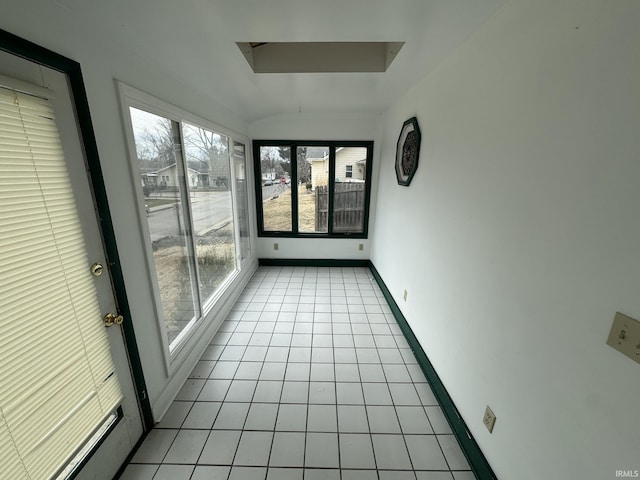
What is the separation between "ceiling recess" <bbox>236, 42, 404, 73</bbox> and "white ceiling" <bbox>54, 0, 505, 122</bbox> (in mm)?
129

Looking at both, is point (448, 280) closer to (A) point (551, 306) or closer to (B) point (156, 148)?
(A) point (551, 306)

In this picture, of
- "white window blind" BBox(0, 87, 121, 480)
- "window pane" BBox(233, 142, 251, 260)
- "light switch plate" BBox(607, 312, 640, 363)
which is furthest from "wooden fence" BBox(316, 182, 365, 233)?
"light switch plate" BBox(607, 312, 640, 363)

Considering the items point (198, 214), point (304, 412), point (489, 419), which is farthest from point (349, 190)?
point (489, 419)

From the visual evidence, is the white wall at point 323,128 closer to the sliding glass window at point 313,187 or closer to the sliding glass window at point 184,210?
the sliding glass window at point 313,187

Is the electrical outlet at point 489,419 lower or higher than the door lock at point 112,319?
lower

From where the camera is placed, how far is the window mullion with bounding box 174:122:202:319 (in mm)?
1922

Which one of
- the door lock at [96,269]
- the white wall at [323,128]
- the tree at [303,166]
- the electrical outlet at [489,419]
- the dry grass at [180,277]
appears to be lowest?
the electrical outlet at [489,419]

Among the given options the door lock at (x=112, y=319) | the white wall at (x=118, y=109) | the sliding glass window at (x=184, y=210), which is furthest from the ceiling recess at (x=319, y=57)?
the door lock at (x=112, y=319)

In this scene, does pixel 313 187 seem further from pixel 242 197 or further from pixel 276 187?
pixel 242 197

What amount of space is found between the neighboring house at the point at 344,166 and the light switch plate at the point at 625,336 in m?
3.42

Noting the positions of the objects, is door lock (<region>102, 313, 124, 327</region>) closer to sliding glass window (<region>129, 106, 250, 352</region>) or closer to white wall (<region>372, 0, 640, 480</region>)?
sliding glass window (<region>129, 106, 250, 352</region>)

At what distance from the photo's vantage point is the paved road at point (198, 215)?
5.60 ft

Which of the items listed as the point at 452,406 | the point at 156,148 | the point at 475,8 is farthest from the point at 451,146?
the point at 156,148

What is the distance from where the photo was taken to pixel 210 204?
2559mm
